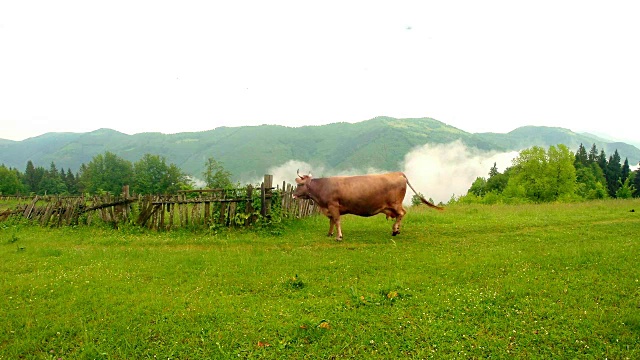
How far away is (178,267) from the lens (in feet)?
33.9

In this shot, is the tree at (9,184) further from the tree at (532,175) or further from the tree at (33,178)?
the tree at (532,175)

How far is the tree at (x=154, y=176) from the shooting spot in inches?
3466

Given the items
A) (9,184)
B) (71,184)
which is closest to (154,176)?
(71,184)

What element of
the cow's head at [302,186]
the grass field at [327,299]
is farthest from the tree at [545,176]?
the cow's head at [302,186]

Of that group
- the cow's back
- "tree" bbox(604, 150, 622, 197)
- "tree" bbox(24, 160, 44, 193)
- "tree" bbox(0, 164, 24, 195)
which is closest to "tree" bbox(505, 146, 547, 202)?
"tree" bbox(604, 150, 622, 197)

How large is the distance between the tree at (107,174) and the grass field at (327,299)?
288 feet

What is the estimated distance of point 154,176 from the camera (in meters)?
95.8

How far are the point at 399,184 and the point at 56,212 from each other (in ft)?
50.8

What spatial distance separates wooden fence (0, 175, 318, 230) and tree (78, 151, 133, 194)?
79570mm

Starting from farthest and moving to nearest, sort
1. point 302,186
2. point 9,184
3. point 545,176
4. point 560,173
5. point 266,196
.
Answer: point 9,184, point 545,176, point 560,173, point 266,196, point 302,186

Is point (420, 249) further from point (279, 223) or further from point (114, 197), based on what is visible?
point (114, 197)

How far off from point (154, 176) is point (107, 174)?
11276mm

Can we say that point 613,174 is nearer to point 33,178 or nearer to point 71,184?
point 71,184

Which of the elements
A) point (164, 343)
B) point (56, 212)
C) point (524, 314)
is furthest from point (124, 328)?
point (56, 212)
